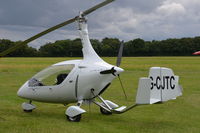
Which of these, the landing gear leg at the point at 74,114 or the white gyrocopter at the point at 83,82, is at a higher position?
the white gyrocopter at the point at 83,82

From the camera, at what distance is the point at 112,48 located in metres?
99.2

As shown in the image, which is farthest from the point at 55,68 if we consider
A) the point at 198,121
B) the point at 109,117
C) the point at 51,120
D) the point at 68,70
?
the point at 198,121

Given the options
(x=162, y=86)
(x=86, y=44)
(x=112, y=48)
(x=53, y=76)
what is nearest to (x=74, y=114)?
(x=53, y=76)

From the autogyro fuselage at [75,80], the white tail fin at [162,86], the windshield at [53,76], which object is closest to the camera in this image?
the white tail fin at [162,86]

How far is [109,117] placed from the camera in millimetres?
9812

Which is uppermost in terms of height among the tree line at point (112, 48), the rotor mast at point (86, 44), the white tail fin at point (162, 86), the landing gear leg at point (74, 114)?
the tree line at point (112, 48)

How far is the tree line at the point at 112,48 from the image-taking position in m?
94.2

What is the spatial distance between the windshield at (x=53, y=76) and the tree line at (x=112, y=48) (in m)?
76.9

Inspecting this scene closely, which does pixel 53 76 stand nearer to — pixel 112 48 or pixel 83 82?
pixel 83 82

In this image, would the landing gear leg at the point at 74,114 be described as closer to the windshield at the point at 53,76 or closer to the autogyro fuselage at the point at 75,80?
the autogyro fuselage at the point at 75,80

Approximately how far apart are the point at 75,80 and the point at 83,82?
10.5 inches

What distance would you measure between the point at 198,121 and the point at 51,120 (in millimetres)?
4640

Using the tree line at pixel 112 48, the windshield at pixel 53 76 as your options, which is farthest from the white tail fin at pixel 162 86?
the tree line at pixel 112 48

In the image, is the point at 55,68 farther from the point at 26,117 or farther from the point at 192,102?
the point at 192,102
